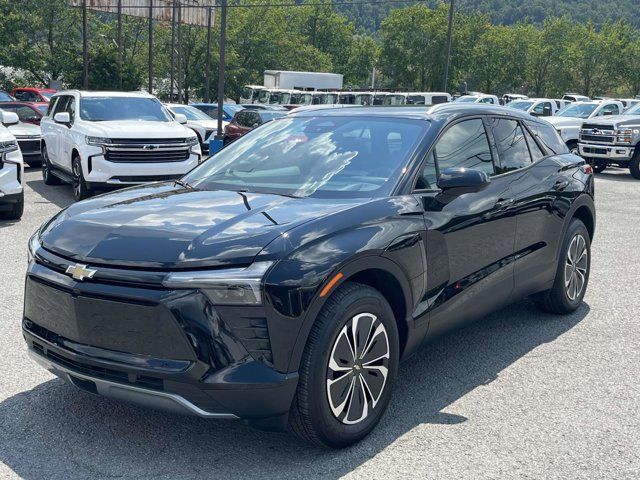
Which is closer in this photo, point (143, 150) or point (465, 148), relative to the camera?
point (465, 148)

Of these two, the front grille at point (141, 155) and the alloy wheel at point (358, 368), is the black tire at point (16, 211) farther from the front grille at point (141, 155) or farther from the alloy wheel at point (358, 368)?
the alloy wheel at point (358, 368)

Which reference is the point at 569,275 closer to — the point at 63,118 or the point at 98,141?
the point at 98,141

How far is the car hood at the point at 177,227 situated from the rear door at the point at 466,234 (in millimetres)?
640

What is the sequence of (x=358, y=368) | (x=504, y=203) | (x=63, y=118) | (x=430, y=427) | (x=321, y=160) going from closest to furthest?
(x=358, y=368), (x=430, y=427), (x=321, y=160), (x=504, y=203), (x=63, y=118)

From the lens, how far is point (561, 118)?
23.3 meters

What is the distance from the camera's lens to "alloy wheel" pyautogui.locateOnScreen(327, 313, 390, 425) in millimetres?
3656

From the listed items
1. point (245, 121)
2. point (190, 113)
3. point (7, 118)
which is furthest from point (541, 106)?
point (7, 118)

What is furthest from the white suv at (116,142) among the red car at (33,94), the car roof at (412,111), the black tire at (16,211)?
the red car at (33,94)

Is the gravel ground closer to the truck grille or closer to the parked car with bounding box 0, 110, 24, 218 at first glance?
the parked car with bounding box 0, 110, 24, 218

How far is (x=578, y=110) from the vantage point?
961 inches

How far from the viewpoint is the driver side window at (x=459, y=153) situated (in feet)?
14.9

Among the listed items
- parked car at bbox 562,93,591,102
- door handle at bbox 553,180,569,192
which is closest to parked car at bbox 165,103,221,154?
door handle at bbox 553,180,569,192

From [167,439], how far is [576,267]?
3.71 meters

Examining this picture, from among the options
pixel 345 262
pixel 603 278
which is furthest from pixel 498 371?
pixel 603 278
